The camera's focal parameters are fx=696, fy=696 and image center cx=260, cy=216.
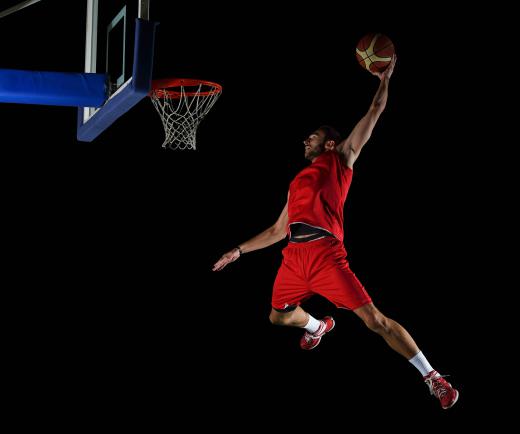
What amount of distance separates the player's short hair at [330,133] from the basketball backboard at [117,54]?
58.2 inches

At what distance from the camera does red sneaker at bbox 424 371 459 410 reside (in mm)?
4336

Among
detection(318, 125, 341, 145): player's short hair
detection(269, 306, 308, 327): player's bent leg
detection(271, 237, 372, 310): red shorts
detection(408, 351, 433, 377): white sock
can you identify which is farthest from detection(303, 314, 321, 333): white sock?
detection(318, 125, 341, 145): player's short hair

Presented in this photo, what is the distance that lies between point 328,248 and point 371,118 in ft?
2.95

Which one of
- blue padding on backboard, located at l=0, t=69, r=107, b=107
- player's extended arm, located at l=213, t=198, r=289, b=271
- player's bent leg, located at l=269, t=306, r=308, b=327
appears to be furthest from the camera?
player's extended arm, located at l=213, t=198, r=289, b=271

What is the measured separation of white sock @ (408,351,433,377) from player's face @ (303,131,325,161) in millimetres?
1560

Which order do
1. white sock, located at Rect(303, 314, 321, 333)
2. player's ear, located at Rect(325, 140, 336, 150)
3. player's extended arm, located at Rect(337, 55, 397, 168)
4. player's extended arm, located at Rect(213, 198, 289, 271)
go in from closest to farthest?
1. player's extended arm, located at Rect(337, 55, 397, 168)
2. player's ear, located at Rect(325, 140, 336, 150)
3. player's extended arm, located at Rect(213, 198, 289, 271)
4. white sock, located at Rect(303, 314, 321, 333)

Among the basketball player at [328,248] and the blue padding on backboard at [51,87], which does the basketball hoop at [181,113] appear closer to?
the blue padding on backboard at [51,87]

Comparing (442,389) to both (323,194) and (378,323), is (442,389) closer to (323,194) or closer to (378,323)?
(378,323)

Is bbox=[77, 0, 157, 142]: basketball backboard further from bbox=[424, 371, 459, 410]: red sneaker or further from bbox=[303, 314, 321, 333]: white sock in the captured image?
bbox=[424, 371, 459, 410]: red sneaker

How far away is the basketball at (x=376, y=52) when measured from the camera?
4.59 metres

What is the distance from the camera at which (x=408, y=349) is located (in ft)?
14.3

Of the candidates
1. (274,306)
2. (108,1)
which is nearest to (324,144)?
(274,306)

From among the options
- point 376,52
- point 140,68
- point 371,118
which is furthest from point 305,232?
point 140,68

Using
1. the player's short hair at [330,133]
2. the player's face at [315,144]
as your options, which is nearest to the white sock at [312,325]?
the player's face at [315,144]
